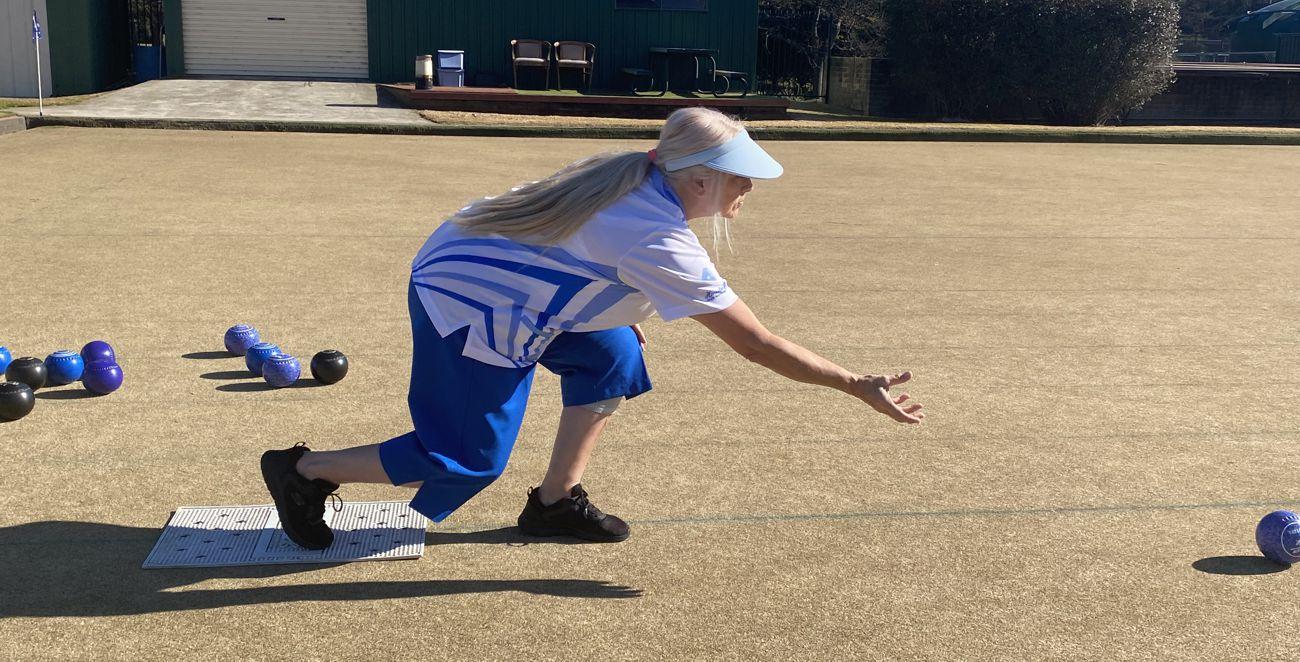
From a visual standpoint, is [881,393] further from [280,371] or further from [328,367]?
[280,371]

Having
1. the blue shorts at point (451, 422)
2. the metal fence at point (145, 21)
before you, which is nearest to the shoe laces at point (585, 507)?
the blue shorts at point (451, 422)

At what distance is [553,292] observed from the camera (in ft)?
11.8

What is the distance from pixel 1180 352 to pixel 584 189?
4459 mm

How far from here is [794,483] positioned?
4.68m

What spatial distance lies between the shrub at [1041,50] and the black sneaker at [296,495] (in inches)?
850

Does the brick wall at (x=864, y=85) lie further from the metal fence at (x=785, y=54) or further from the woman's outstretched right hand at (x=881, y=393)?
the woman's outstretched right hand at (x=881, y=393)

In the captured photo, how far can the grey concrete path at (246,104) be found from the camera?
1861cm

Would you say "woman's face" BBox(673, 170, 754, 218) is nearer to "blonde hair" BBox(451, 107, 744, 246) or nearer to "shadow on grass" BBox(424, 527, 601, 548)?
"blonde hair" BBox(451, 107, 744, 246)

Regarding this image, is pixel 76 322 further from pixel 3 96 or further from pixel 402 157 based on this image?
pixel 3 96

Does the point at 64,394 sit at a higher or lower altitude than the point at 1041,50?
lower

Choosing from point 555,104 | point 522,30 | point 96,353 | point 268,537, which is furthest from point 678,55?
point 268,537

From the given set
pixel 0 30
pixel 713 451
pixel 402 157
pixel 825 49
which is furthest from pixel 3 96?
pixel 713 451

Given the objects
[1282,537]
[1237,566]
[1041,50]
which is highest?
[1041,50]

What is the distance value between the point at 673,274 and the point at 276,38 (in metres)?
24.5
